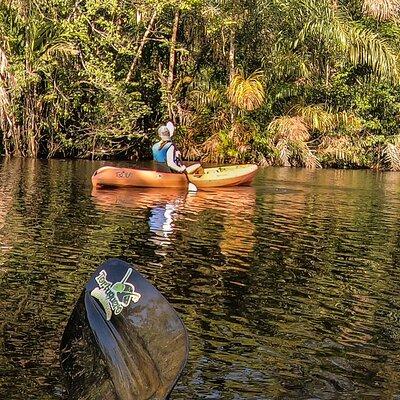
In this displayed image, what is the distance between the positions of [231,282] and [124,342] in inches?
167

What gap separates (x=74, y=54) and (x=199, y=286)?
20923 mm

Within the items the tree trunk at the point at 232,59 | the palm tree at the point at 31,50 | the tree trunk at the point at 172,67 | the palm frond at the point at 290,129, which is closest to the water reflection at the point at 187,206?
the palm tree at the point at 31,50

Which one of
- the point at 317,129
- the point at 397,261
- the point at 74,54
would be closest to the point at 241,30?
the point at 317,129

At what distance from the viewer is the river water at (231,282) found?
6121 mm

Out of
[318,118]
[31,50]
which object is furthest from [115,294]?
[318,118]

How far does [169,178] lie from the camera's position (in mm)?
20016

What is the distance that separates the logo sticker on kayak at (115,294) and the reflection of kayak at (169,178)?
1392 cm

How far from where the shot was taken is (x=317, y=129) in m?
35.0

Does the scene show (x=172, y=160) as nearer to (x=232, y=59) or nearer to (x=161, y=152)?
(x=161, y=152)

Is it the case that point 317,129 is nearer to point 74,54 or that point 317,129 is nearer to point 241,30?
point 241,30

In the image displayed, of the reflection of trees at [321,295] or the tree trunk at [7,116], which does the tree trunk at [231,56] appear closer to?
the tree trunk at [7,116]

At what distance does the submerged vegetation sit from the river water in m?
12.2

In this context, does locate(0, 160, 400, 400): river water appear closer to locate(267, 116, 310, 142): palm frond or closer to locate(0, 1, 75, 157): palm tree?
locate(0, 1, 75, 157): palm tree

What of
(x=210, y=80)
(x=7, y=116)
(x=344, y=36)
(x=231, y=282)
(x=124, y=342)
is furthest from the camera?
(x=210, y=80)
